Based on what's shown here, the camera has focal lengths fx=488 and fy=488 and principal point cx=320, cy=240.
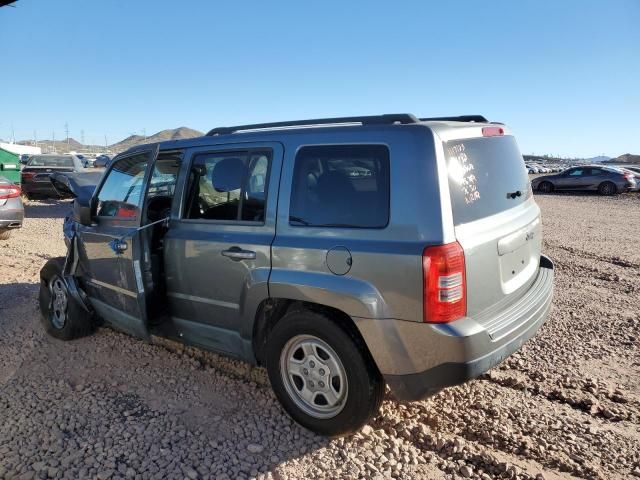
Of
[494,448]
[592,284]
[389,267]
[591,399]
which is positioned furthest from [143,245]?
[592,284]

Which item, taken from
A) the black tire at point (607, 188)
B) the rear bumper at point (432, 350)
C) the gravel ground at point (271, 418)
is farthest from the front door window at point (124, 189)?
the black tire at point (607, 188)

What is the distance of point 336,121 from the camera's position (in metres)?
3.28

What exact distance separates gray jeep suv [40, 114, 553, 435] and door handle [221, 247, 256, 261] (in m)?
0.01

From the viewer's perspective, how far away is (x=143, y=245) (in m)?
3.72

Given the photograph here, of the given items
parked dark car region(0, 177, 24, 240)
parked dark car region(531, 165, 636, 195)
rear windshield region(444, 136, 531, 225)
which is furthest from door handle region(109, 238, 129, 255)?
parked dark car region(531, 165, 636, 195)

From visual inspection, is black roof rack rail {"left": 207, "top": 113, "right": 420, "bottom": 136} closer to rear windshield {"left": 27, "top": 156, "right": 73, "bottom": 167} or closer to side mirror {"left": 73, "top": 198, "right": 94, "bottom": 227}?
side mirror {"left": 73, "top": 198, "right": 94, "bottom": 227}

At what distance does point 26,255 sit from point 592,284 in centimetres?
885

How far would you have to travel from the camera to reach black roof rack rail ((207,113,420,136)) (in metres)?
2.90

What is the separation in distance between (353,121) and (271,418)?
2.07 m

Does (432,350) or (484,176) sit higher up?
(484,176)

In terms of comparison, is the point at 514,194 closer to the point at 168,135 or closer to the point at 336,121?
the point at 336,121

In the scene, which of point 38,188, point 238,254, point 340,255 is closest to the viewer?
point 340,255

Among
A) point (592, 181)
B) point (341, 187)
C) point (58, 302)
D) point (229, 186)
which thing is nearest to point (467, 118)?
point (341, 187)

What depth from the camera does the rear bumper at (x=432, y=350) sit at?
2.58 meters
